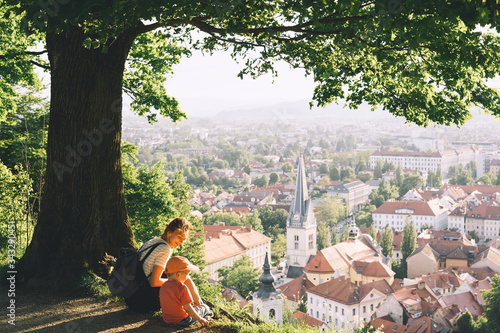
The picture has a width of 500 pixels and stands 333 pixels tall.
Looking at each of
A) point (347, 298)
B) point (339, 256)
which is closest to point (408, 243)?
point (339, 256)

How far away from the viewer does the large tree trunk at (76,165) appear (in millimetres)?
3900

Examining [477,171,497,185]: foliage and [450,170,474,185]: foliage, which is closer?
[477,171,497,185]: foliage

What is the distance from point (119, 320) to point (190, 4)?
6.62 ft

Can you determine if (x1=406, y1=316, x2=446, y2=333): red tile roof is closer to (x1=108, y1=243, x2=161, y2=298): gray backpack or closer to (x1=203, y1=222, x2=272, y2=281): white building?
(x1=203, y1=222, x2=272, y2=281): white building

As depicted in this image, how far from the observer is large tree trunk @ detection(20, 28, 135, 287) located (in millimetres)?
3900

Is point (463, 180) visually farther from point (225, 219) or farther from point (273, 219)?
point (225, 219)

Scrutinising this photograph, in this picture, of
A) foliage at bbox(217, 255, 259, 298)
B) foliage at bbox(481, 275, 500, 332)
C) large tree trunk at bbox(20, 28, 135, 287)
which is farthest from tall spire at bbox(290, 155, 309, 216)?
large tree trunk at bbox(20, 28, 135, 287)

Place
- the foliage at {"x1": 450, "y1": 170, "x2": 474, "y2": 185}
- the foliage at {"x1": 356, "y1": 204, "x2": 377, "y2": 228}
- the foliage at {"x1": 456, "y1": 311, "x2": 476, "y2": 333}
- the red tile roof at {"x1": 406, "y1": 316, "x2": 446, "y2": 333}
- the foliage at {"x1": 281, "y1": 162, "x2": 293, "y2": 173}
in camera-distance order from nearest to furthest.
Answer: the foliage at {"x1": 456, "y1": 311, "x2": 476, "y2": 333}
the red tile roof at {"x1": 406, "y1": 316, "x2": 446, "y2": 333}
the foliage at {"x1": 356, "y1": 204, "x2": 377, "y2": 228}
the foliage at {"x1": 450, "y1": 170, "x2": 474, "y2": 185}
the foliage at {"x1": 281, "y1": 162, "x2": 293, "y2": 173}

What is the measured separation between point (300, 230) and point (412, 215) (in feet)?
83.9

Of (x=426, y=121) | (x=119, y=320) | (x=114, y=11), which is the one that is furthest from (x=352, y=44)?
(x=119, y=320)

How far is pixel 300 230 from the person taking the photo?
45250 millimetres

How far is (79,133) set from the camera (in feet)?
12.9

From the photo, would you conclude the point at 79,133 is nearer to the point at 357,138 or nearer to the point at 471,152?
the point at 471,152

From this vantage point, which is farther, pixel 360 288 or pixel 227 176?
pixel 227 176
